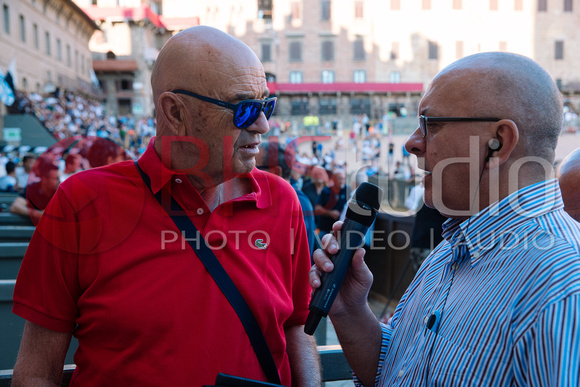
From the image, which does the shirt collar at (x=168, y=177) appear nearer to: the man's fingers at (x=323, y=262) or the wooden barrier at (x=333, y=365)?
the man's fingers at (x=323, y=262)

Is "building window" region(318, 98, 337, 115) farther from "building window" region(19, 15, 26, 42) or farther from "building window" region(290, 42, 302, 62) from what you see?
"building window" region(19, 15, 26, 42)

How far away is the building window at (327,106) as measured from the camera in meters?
50.2

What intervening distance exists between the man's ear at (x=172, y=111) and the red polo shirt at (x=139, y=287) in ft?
0.57

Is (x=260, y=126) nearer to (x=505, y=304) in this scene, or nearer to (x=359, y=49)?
(x=505, y=304)

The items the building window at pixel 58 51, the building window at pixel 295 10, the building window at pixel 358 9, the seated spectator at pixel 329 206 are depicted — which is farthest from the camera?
the building window at pixel 295 10

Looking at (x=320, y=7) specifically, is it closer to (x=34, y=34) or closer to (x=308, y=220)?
(x=34, y=34)

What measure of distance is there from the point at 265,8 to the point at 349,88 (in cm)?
1147

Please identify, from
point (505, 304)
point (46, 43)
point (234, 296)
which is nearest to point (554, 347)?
point (505, 304)

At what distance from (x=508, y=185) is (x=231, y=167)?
3.07 feet

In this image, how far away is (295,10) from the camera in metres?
50.8

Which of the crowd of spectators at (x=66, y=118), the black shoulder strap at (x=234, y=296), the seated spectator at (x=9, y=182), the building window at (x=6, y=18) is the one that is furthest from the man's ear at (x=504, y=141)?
the building window at (x=6, y=18)

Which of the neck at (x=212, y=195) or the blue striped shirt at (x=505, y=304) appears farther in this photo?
the neck at (x=212, y=195)

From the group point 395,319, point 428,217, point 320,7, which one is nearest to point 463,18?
point 320,7

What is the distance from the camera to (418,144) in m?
1.61
